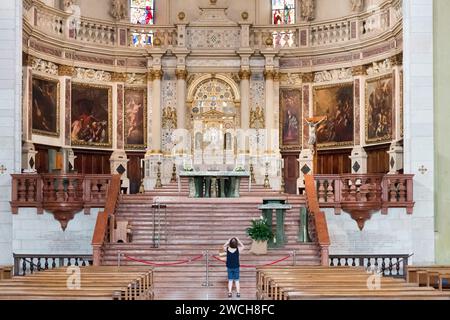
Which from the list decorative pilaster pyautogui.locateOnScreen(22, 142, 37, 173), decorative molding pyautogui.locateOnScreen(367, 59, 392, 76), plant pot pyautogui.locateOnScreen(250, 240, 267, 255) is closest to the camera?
plant pot pyautogui.locateOnScreen(250, 240, 267, 255)

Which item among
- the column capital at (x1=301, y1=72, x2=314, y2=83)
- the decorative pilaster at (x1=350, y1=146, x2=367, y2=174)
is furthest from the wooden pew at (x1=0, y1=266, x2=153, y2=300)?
the column capital at (x1=301, y1=72, x2=314, y2=83)

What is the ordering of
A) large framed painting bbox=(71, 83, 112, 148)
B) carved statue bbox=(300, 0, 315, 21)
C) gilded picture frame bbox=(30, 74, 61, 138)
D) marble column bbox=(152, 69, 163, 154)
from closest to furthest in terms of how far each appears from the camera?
gilded picture frame bbox=(30, 74, 61, 138), large framed painting bbox=(71, 83, 112, 148), marble column bbox=(152, 69, 163, 154), carved statue bbox=(300, 0, 315, 21)

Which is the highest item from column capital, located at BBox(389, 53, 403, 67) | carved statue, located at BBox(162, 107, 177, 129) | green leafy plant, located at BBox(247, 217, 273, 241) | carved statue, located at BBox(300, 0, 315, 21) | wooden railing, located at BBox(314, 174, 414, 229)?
carved statue, located at BBox(300, 0, 315, 21)

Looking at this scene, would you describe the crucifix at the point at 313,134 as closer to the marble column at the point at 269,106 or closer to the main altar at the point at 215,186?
the marble column at the point at 269,106

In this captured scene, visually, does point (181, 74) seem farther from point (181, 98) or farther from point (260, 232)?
point (260, 232)

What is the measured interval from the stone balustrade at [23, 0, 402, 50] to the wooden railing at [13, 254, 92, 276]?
10.6m

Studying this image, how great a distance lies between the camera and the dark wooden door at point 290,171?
3416 centimetres

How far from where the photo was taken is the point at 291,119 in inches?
1363

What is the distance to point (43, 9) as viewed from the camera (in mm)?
31469

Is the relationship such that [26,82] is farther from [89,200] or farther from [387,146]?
[387,146]

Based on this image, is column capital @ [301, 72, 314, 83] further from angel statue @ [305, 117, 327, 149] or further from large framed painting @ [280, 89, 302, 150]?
angel statue @ [305, 117, 327, 149]

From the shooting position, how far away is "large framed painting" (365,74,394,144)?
102ft
